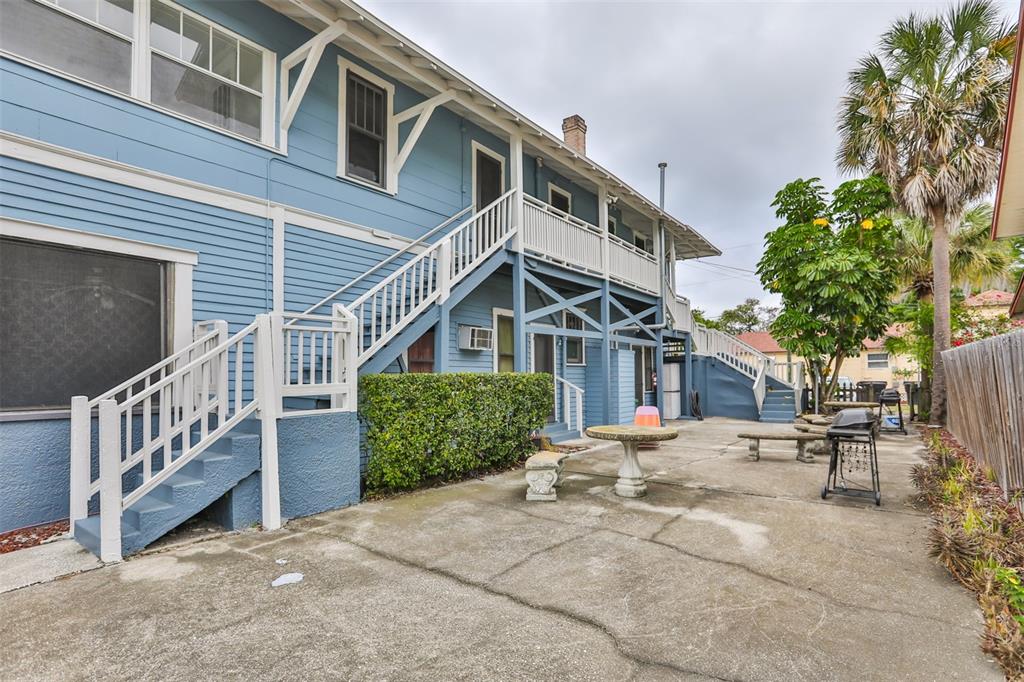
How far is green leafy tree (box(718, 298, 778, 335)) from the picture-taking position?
53.5 m

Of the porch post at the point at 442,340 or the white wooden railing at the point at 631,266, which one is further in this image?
the white wooden railing at the point at 631,266

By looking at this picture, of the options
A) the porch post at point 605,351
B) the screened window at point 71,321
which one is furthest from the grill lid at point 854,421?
the screened window at point 71,321

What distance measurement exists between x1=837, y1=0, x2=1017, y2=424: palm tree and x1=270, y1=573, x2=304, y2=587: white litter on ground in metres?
14.4

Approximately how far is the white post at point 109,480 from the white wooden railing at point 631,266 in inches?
378

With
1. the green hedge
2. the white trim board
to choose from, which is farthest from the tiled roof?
the white trim board

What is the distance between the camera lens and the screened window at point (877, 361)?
34312 mm

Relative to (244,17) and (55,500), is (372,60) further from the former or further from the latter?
(55,500)

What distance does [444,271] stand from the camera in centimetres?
735

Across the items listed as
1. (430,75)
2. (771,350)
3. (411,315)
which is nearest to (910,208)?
(430,75)

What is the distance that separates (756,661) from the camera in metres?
2.52

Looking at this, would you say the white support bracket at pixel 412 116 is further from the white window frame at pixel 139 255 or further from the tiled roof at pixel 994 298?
the tiled roof at pixel 994 298

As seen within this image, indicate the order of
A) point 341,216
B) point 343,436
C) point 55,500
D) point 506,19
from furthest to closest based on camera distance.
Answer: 1. point 506,19
2. point 341,216
3. point 343,436
4. point 55,500

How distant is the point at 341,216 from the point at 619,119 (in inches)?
598

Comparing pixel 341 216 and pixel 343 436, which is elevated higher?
pixel 341 216
